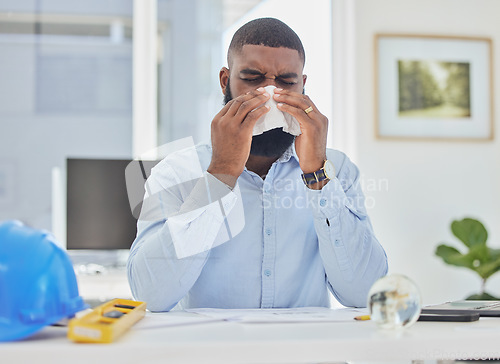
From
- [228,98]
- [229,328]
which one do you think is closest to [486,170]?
[228,98]

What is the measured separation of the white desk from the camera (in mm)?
657

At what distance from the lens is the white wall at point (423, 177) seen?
310 cm

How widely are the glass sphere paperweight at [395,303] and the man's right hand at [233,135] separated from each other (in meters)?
0.47

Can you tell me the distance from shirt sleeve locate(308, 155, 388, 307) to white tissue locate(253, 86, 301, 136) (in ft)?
0.51

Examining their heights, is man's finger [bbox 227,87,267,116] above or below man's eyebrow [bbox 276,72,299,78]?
below

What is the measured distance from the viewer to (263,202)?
136 centimetres

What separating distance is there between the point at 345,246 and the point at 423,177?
6.70ft

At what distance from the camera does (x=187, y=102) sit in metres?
3.31

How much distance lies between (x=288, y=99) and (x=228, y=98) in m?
0.29

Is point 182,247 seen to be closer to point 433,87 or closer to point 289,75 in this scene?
point 289,75

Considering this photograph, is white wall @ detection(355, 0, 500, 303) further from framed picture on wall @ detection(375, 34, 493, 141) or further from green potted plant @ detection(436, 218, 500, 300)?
green potted plant @ detection(436, 218, 500, 300)

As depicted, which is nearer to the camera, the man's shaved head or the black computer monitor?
the man's shaved head

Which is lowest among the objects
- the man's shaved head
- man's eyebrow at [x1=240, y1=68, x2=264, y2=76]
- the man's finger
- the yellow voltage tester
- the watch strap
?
the yellow voltage tester

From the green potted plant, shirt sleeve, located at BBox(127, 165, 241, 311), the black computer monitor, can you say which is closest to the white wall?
the green potted plant
